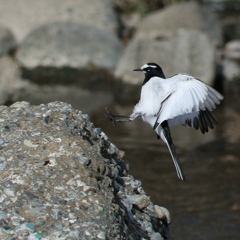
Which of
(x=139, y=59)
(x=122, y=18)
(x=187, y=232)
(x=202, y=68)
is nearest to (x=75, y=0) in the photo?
(x=122, y=18)

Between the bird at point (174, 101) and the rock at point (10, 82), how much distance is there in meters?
5.88

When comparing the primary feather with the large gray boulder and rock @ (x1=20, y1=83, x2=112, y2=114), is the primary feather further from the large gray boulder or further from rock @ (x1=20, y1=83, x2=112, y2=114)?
the large gray boulder

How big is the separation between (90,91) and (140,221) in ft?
28.2

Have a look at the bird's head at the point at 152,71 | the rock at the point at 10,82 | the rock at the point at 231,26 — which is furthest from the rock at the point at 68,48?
the bird's head at the point at 152,71

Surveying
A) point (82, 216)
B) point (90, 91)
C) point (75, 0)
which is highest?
point (82, 216)

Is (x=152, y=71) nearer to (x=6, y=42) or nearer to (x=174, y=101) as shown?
(x=174, y=101)

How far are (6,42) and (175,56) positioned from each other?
387cm

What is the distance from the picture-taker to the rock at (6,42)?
1388 centimetres

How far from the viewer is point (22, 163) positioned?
149 inches

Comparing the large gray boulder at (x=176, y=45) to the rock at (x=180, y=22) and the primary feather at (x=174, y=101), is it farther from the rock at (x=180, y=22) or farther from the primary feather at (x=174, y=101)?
the primary feather at (x=174, y=101)

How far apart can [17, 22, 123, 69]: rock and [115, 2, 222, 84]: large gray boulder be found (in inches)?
21.9

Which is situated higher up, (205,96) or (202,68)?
(205,96)

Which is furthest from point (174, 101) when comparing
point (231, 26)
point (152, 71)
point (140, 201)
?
point (231, 26)

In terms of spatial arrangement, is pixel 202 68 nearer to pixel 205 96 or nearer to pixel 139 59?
pixel 139 59
